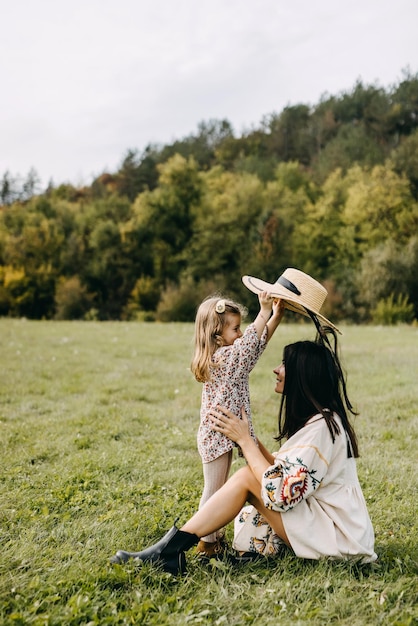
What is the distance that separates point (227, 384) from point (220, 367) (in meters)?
0.14

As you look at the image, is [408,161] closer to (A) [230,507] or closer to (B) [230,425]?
(B) [230,425]

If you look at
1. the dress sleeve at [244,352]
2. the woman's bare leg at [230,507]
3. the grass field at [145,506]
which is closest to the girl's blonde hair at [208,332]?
the dress sleeve at [244,352]

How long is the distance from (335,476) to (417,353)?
10929 millimetres

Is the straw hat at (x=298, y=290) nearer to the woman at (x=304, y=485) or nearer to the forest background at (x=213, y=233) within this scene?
the woman at (x=304, y=485)

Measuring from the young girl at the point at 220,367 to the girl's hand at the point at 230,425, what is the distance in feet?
0.21

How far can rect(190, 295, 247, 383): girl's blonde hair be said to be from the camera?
3.85m

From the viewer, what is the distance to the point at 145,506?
15.5ft

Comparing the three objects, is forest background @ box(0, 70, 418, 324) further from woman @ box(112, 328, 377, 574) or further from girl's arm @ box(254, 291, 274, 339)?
woman @ box(112, 328, 377, 574)

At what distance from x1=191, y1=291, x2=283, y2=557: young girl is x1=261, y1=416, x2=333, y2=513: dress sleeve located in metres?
0.54

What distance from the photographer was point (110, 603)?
3162 millimetres

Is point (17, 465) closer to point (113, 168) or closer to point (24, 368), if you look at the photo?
point (24, 368)

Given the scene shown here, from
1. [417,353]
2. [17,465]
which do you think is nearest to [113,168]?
[417,353]

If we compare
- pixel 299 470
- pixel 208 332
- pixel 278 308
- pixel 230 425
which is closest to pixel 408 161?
pixel 278 308

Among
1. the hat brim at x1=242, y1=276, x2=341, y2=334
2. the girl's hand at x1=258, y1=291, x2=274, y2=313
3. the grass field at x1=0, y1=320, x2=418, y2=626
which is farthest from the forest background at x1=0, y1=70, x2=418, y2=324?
the girl's hand at x1=258, y1=291, x2=274, y2=313
